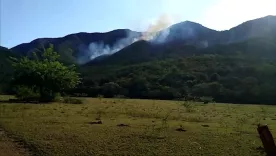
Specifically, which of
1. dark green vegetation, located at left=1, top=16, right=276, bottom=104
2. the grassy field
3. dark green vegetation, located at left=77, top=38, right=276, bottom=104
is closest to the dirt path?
the grassy field

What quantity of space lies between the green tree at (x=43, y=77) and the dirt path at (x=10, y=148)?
1398 inches

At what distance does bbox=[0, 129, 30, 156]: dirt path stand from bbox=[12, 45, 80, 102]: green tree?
35.5 metres

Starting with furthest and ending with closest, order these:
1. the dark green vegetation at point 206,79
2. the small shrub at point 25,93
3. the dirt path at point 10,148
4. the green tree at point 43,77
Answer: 1. the dark green vegetation at point 206,79
2. the small shrub at point 25,93
3. the green tree at point 43,77
4. the dirt path at point 10,148

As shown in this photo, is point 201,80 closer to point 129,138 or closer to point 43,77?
point 43,77

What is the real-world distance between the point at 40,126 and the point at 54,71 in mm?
33842

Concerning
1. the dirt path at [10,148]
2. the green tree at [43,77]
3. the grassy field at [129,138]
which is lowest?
the dirt path at [10,148]

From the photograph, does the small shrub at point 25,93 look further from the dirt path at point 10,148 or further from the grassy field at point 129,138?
the dirt path at point 10,148

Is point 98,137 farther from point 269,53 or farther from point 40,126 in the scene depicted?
point 269,53

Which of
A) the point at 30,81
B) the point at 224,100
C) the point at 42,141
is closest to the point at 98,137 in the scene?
the point at 42,141

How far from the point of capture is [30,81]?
55219 millimetres

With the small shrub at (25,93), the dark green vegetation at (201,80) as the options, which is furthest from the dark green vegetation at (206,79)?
the small shrub at (25,93)

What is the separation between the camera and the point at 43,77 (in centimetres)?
5494

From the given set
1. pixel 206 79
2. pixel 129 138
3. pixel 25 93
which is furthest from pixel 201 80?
pixel 129 138

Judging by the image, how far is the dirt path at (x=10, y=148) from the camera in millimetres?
16812
